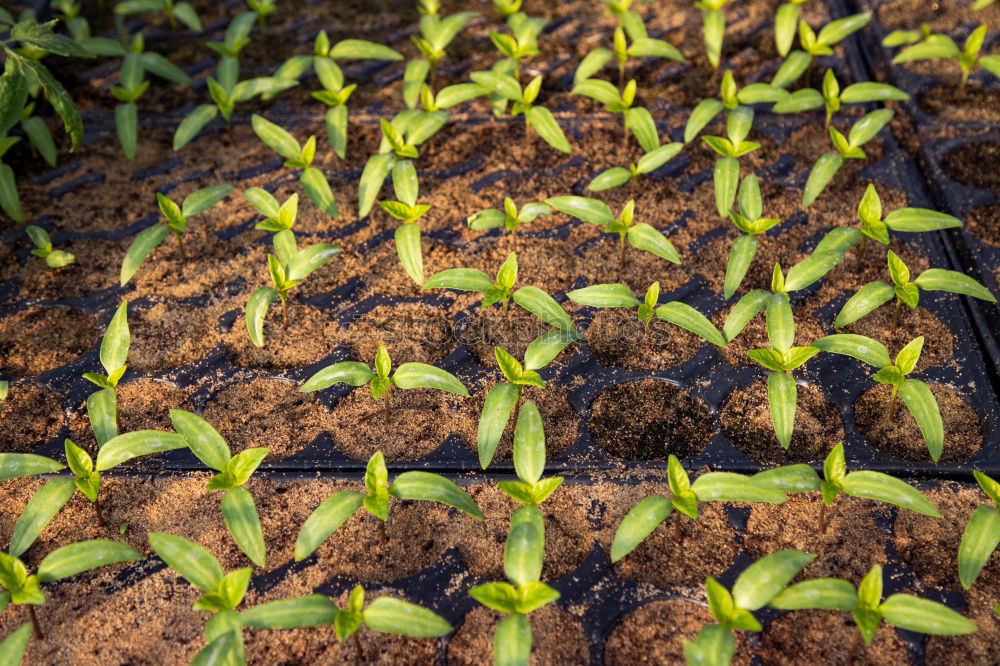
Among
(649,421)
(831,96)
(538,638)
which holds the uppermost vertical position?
(831,96)

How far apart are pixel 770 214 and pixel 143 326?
129 cm

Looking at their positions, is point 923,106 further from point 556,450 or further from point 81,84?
point 81,84

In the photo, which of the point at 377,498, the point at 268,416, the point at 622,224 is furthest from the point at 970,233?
the point at 268,416

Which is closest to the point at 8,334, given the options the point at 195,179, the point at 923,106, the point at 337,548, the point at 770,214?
the point at 195,179

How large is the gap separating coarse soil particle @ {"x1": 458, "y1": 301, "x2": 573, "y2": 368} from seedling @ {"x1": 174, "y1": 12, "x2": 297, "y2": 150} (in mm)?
744

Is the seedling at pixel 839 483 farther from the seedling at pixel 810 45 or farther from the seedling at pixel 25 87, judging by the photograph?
the seedling at pixel 25 87

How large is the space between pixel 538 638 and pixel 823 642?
41 cm

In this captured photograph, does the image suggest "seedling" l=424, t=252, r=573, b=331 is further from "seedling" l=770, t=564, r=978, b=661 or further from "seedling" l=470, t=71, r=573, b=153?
"seedling" l=770, t=564, r=978, b=661

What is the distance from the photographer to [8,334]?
6.28ft

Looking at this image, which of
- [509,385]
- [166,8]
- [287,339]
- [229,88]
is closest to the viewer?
[509,385]

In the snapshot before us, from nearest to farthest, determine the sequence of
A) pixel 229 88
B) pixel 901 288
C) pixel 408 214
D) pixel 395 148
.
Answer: pixel 901 288
pixel 408 214
pixel 395 148
pixel 229 88

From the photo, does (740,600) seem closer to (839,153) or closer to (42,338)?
(839,153)

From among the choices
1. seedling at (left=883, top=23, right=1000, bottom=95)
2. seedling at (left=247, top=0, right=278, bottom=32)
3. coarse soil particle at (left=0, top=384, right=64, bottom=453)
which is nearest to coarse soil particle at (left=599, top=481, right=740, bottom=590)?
coarse soil particle at (left=0, top=384, right=64, bottom=453)

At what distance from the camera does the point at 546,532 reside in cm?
158
